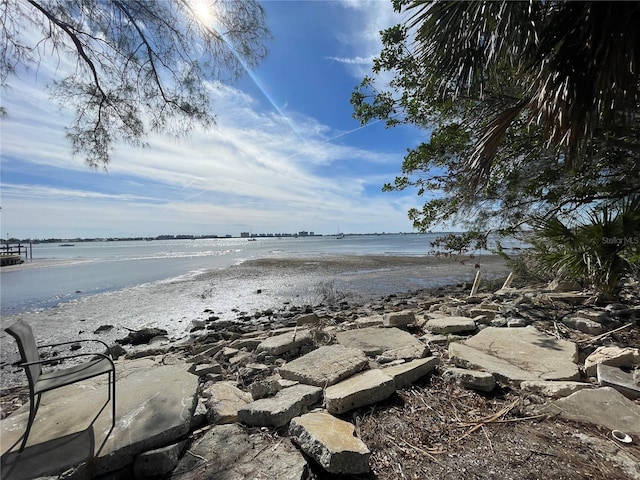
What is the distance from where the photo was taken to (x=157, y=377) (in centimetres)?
329

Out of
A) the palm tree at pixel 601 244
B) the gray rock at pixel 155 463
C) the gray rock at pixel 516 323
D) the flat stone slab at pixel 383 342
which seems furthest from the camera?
the gray rock at pixel 516 323

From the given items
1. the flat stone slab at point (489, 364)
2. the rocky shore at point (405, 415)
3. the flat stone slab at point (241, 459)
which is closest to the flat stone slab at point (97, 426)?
the rocky shore at point (405, 415)

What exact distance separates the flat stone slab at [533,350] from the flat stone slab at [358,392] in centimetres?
163

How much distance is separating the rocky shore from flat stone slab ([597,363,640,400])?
1 cm

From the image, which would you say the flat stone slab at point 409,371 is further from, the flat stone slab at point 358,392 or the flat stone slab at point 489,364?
the flat stone slab at point 489,364

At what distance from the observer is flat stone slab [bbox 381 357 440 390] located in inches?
117

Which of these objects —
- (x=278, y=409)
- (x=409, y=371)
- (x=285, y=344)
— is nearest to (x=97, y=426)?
(x=278, y=409)

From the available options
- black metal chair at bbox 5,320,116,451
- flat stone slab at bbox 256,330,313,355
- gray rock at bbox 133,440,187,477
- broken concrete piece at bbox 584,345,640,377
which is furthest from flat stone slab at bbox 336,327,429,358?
black metal chair at bbox 5,320,116,451

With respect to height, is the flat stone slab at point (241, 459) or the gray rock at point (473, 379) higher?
the gray rock at point (473, 379)

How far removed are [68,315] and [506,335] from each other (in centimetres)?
1302

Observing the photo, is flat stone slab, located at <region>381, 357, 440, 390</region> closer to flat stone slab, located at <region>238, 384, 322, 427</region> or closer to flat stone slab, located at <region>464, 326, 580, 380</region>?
flat stone slab, located at <region>238, 384, 322, 427</region>

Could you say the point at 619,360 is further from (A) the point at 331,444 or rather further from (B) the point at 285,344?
(B) the point at 285,344

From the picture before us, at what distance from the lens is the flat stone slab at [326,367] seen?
10.1ft

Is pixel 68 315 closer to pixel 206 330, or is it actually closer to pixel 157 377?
pixel 206 330
